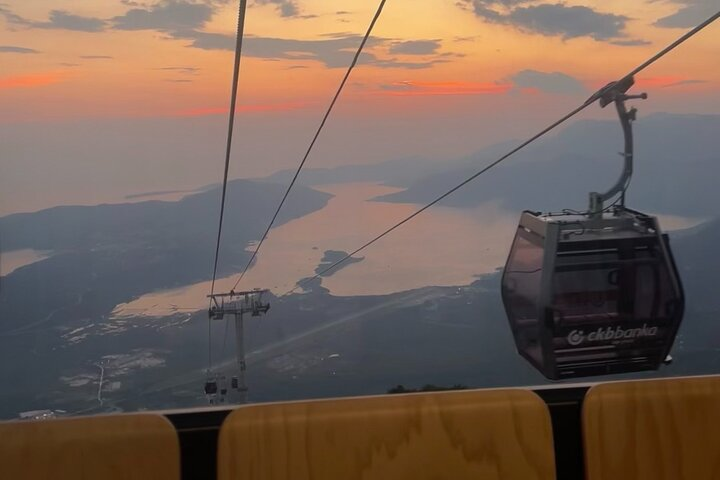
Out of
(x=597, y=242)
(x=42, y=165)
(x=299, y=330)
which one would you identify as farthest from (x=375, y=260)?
(x=42, y=165)

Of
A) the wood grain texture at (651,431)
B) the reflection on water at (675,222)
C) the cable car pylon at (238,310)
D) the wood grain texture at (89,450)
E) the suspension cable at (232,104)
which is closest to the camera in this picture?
the wood grain texture at (89,450)

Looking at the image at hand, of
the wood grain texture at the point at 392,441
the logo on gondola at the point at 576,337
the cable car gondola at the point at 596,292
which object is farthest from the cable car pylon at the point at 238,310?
the logo on gondola at the point at 576,337

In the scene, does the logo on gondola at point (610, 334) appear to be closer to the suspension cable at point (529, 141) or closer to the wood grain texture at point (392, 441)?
the suspension cable at point (529, 141)

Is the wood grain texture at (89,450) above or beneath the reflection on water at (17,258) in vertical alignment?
beneath

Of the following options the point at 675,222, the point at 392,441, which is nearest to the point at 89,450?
the point at 392,441

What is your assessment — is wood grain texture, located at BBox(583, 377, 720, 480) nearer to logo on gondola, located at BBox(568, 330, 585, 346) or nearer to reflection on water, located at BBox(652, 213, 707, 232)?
logo on gondola, located at BBox(568, 330, 585, 346)

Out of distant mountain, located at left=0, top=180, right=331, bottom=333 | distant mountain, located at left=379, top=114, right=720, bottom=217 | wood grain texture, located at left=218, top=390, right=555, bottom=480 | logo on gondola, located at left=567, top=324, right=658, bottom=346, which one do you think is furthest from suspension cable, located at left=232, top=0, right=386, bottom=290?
logo on gondola, located at left=567, top=324, right=658, bottom=346

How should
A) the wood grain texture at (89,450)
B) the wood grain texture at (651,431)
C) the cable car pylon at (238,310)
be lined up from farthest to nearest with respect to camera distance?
the cable car pylon at (238,310) < the wood grain texture at (651,431) < the wood grain texture at (89,450)
